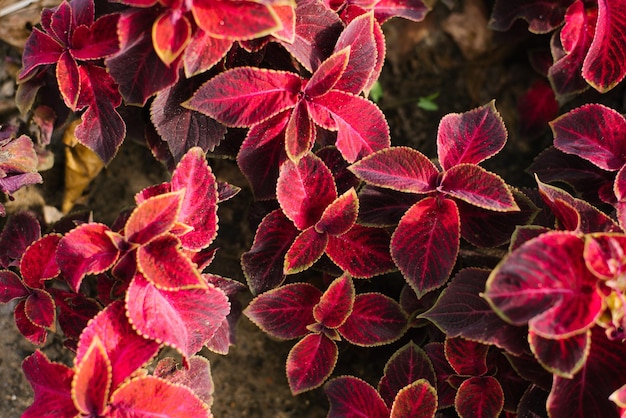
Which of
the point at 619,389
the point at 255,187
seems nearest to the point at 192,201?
the point at 255,187

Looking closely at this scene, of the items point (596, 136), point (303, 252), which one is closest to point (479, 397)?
point (303, 252)

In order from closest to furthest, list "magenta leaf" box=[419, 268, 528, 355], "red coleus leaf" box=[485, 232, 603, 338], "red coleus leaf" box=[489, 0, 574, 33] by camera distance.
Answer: "red coleus leaf" box=[485, 232, 603, 338], "magenta leaf" box=[419, 268, 528, 355], "red coleus leaf" box=[489, 0, 574, 33]

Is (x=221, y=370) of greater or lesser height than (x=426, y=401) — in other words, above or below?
below

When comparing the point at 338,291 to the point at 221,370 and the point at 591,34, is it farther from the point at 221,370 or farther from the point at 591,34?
the point at 591,34

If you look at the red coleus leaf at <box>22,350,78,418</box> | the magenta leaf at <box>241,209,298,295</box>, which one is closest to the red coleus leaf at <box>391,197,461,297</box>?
the magenta leaf at <box>241,209,298,295</box>

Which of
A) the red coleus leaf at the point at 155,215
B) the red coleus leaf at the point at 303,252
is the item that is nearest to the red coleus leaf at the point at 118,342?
the red coleus leaf at the point at 155,215

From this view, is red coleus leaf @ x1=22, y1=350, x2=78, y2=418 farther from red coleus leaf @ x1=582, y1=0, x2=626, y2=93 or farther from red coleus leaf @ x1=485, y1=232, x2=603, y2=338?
red coleus leaf @ x1=582, y1=0, x2=626, y2=93
